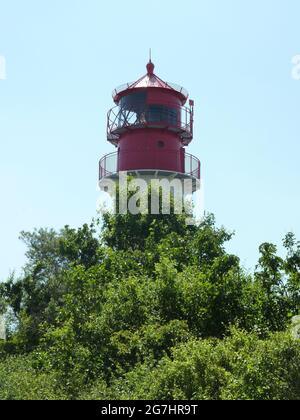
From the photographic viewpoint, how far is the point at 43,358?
22.1 m

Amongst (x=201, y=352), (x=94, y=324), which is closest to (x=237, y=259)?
(x=94, y=324)

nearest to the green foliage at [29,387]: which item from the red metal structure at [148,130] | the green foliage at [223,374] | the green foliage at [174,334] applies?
the green foliage at [174,334]

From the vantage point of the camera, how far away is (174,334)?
19094mm

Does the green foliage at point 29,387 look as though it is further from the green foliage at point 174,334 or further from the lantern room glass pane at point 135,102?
the lantern room glass pane at point 135,102

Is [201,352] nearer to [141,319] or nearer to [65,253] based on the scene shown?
[141,319]

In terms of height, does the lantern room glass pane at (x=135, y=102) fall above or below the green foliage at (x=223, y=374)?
above

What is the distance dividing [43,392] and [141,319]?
430 cm

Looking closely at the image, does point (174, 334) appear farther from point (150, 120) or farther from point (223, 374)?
point (150, 120)

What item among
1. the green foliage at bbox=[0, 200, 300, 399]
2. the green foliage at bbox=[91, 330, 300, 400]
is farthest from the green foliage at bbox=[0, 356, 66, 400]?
the green foliage at bbox=[91, 330, 300, 400]

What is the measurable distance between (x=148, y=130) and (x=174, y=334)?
22.8 metres

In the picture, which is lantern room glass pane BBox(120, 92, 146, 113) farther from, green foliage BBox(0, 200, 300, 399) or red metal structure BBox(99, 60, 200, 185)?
green foliage BBox(0, 200, 300, 399)

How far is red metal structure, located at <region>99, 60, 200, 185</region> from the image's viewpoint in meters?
40.2

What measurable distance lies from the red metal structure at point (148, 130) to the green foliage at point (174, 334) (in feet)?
39.8

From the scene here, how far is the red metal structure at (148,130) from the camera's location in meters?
40.2
